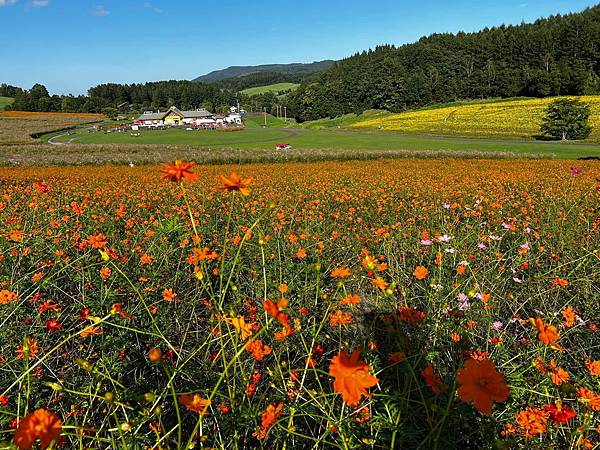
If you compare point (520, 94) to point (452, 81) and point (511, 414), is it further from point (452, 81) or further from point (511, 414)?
point (511, 414)

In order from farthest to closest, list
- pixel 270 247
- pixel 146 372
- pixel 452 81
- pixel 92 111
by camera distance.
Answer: pixel 92 111 < pixel 452 81 < pixel 270 247 < pixel 146 372

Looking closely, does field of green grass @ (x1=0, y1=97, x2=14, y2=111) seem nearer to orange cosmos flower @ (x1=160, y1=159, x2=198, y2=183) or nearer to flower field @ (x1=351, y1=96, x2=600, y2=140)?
flower field @ (x1=351, y1=96, x2=600, y2=140)

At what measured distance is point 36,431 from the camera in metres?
0.60

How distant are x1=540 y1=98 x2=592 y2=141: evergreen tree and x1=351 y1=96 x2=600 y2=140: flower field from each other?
1.22 m

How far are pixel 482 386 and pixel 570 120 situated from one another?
4056cm

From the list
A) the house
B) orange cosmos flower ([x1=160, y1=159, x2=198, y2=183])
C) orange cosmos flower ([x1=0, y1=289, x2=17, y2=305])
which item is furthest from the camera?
the house

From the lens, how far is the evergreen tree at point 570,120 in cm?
3194

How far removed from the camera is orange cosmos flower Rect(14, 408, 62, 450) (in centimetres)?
59

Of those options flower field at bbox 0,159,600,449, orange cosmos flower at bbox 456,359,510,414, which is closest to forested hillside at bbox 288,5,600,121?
flower field at bbox 0,159,600,449

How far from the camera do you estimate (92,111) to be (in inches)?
4309

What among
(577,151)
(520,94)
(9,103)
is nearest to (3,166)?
(577,151)

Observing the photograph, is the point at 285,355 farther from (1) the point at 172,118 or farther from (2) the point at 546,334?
(1) the point at 172,118

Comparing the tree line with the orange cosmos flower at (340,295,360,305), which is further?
the tree line

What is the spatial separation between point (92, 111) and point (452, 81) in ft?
327
